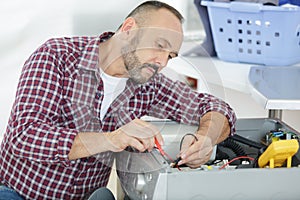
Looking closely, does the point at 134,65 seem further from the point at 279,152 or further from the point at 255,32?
the point at 255,32

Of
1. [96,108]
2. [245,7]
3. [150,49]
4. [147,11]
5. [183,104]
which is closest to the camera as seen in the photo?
[150,49]

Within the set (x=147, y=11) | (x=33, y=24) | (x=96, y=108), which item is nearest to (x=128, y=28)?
(x=147, y=11)

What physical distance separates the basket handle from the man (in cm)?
42

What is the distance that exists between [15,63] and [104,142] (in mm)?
726

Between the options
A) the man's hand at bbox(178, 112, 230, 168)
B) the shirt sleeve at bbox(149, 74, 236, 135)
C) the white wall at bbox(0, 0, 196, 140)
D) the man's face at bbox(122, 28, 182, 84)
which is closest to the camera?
the man's face at bbox(122, 28, 182, 84)

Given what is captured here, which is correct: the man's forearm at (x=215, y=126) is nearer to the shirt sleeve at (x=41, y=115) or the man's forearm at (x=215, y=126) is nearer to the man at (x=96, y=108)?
the man at (x=96, y=108)

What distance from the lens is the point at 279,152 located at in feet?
4.14

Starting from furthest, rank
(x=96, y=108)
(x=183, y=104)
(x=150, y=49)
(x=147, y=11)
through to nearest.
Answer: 1. (x=183, y=104)
2. (x=96, y=108)
3. (x=147, y=11)
4. (x=150, y=49)

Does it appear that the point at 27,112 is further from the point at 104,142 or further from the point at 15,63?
the point at 15,63

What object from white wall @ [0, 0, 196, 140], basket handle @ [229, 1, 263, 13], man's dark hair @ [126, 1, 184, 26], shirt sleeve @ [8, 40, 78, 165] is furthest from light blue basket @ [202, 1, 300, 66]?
shirt sleeve @ [8, 40, 78, 165]

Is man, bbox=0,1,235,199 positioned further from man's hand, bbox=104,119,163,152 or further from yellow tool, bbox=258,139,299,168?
yellow tool, bbox=258,139,299,168

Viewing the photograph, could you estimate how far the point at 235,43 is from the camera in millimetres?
1938

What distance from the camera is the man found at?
1233mm

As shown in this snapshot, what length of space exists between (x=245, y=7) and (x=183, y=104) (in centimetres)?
45
